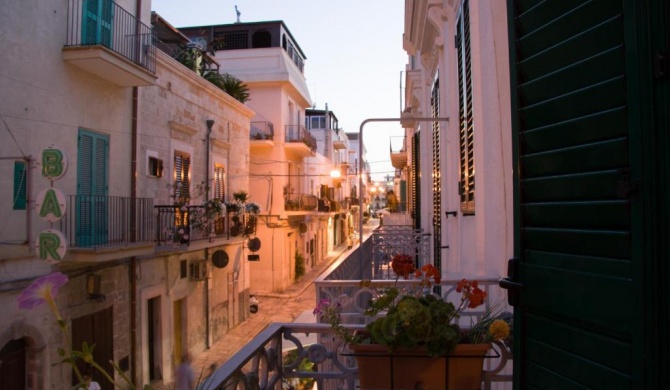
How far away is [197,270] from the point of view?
13398 millimetres

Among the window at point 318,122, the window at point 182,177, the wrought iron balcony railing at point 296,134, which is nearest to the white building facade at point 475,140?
the window at point 182,177

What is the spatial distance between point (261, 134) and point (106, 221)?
11998mm

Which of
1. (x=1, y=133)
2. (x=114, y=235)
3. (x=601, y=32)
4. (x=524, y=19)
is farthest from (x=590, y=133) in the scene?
(x=114, y=235)

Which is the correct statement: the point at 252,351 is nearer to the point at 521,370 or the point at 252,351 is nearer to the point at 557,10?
the point at 521,370

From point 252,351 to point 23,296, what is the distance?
2.81 feet

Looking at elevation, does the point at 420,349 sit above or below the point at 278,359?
above

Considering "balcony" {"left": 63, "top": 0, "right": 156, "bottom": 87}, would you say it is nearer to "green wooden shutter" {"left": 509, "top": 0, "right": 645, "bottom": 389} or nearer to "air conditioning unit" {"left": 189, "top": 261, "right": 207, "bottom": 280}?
"air conditioning unit" {"left": 189, "top": 261, "right": 207, "bottom": 280}

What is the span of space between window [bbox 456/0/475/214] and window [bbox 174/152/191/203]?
907 centimetres

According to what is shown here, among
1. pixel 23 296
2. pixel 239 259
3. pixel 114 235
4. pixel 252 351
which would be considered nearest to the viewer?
pixel 23 296

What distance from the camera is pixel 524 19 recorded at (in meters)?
1.80

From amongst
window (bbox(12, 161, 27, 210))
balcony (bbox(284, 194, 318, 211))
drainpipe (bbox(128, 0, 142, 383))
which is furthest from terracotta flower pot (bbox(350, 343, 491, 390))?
balcony (bbox(284, 194, 318, 211))

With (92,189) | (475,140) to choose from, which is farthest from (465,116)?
(92,189)

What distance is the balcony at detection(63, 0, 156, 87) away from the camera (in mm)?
8703

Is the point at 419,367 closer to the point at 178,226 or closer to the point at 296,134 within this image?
the point at 178,226
